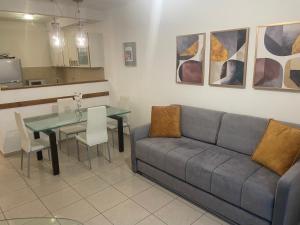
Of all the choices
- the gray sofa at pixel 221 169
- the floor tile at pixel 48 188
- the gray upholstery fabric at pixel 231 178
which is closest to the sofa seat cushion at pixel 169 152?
the gray sofa at pixel 221 169

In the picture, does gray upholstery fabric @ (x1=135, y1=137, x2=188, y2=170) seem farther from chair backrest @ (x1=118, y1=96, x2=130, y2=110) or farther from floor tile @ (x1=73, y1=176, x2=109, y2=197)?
chair backrest @ (x1=118, y1=96, x2=130, y2=110)

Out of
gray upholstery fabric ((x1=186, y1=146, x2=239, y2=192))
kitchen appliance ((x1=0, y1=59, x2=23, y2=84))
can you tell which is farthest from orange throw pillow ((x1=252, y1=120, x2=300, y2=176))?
kitchen appliance ((x1=0, y1=59, x2=23, y2=84))


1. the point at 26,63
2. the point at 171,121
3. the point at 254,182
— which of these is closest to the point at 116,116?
the point at 171,121

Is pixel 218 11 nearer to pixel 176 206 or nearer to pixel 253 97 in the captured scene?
pixel 253 97

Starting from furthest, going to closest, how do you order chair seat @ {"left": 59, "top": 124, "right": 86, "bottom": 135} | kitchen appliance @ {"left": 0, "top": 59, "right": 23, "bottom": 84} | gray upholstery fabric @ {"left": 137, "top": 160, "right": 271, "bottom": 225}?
kitchen appliance @ {"left": 0, "top": 59, "right": 23, "bottom": 84} < chair seat @ {"left": 59, "top": 124, "right": 86, "bottom": 135} < gray upholstery fabric @ {"left": 137, "top": 160, "right": 271, "bottom": 225}

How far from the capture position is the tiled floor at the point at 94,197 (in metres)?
2.33

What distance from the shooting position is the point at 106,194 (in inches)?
108

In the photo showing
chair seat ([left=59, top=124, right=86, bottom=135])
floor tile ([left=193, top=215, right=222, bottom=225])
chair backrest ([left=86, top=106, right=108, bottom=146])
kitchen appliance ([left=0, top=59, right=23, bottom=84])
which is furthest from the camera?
kitchen appliance ([left=0, top=59, right=23, bottom=84])

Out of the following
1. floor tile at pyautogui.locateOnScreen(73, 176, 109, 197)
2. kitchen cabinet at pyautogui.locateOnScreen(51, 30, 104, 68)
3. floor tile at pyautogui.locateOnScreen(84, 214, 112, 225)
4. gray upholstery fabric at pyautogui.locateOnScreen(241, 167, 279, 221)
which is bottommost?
floor tile at pyautogui.locateOnScreen(84, 214, 112, 225)

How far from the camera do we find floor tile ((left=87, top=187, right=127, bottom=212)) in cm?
252

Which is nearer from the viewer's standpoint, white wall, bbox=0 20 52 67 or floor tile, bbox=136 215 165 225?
floor tile, bbox=136 215 165 225

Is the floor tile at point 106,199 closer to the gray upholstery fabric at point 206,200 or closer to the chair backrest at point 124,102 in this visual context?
the gray upholstery fabric at point 206,200

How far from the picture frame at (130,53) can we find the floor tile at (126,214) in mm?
2649

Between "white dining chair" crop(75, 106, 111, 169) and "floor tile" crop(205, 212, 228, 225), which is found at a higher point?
"white dining chair" crop(75, 106, 111, 169)
